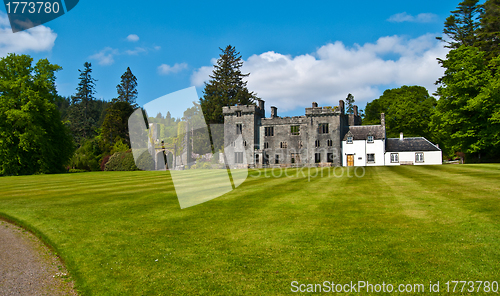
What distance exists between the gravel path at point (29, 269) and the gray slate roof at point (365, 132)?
47583mm

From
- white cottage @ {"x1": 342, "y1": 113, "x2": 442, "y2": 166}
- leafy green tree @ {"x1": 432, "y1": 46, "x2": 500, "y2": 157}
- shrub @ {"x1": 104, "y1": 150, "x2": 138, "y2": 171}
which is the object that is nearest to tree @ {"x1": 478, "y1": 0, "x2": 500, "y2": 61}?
leafy green tree @ {"x1": 432, "y1": 46, "x2": 500, "y2": 157}

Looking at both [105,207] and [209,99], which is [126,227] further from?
[209,99]

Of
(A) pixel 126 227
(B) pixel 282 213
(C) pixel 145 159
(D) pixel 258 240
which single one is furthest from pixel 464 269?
(C) pixel 145 159

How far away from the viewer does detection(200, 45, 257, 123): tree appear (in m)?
63.4

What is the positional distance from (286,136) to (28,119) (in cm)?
3710

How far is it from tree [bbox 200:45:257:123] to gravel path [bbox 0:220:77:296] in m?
54.1

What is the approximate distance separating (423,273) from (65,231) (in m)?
9.26

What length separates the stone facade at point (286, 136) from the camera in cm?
5172

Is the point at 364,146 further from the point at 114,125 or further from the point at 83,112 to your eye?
the point at 83,112

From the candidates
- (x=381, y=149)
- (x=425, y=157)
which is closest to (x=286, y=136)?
(x=381, y=149)

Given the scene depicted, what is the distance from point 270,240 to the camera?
813cm

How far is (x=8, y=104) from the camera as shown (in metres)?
42.3

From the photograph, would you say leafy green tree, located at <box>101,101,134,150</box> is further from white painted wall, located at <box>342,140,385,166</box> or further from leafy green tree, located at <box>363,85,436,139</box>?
leafy green tree, located at <box>363,85,436,139</box>

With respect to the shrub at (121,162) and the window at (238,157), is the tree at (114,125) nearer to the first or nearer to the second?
the shrub at (121,162)
